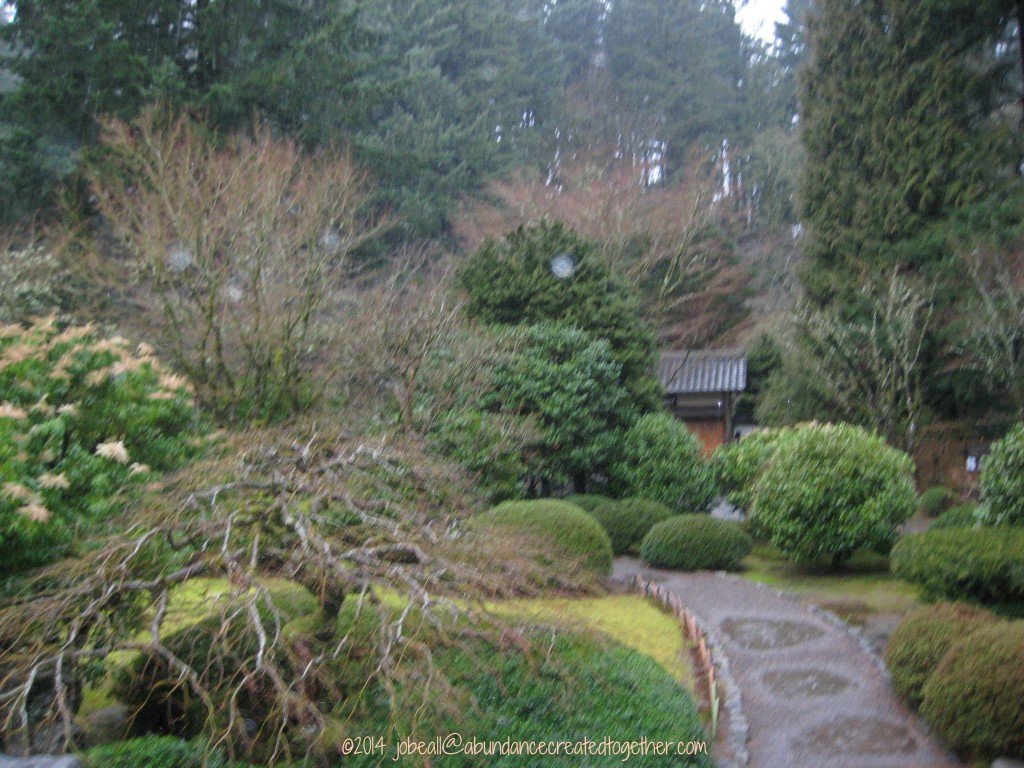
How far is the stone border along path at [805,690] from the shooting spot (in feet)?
22.1

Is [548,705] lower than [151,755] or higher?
higher

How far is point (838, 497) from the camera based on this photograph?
494 inches

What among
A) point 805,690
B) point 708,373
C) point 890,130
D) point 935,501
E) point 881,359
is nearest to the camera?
point 805,690

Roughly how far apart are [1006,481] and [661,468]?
5944mm

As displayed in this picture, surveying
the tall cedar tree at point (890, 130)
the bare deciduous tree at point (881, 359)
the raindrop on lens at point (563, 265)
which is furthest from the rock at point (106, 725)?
the tall cedar tree at point (890, 130)

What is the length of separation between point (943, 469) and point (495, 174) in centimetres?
1514

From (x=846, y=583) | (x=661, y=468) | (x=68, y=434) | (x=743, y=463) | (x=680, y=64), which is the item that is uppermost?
(x=680, y=64)

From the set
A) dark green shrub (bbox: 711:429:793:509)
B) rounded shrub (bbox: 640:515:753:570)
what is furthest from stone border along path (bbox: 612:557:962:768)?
dark green shrub (bbox: 711:429:793:509)

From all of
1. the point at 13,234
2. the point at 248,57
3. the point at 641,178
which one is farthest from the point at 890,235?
the point at 13,234

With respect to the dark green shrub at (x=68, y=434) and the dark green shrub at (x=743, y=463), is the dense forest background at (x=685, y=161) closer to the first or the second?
the dark green shrub at (x=743, y=463)

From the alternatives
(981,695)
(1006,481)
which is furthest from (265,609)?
(1006,481)

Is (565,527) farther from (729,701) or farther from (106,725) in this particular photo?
(106,725)

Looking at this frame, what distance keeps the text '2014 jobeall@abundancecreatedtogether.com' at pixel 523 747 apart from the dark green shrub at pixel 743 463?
9.58 m

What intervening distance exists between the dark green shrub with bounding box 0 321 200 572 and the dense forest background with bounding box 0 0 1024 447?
761cm
